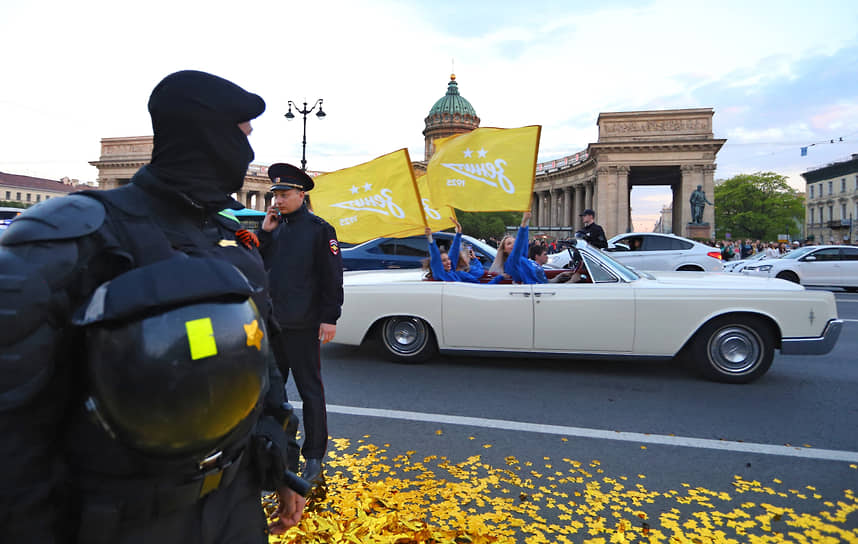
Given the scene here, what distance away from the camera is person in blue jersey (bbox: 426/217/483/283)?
642 cm

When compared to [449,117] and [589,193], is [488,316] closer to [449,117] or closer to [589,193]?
[589,193]

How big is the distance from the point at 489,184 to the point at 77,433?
5646 mm

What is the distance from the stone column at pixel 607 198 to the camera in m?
48.5

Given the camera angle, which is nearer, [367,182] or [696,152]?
[367,182]

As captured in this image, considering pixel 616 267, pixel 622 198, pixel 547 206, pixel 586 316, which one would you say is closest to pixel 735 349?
pixel 616 267

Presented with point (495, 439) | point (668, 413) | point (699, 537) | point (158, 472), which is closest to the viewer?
point (158, 472)

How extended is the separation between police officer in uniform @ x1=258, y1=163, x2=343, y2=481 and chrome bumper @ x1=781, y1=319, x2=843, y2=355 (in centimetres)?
453

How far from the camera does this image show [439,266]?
646 centimetres

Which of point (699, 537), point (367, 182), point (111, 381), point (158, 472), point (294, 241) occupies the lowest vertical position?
point (699, 537)

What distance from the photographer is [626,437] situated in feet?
13.4

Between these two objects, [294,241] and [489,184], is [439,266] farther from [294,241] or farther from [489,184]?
[294,241]

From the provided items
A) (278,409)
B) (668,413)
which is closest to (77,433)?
(278,409)

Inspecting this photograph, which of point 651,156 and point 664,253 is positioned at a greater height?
point 651,156

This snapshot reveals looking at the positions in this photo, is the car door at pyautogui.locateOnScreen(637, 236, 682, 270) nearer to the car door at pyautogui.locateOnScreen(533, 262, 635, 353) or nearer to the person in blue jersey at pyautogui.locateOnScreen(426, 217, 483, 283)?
the person in blue jersey at pyautogui.locateOnScreen(426, 217, 483, 283)
